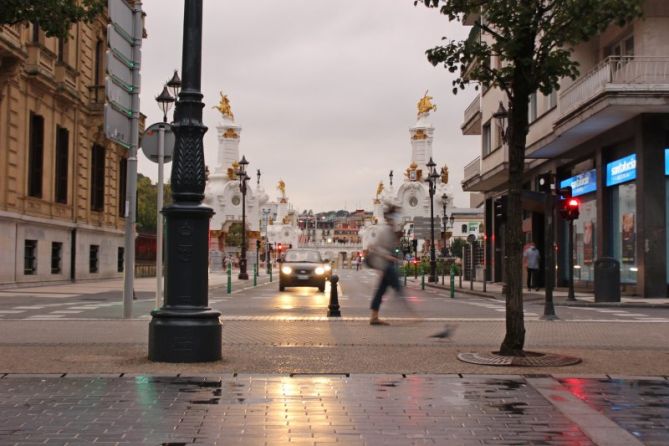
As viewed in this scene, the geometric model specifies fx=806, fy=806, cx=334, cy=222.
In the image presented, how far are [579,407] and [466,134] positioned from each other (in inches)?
1744

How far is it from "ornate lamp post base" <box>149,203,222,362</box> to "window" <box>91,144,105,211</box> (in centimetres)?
3119

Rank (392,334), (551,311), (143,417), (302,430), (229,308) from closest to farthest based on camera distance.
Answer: (302,430)
(143,417)
(392,334)
(551,311)
(229,308)

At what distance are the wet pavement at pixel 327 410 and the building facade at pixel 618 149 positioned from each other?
41.3 ft

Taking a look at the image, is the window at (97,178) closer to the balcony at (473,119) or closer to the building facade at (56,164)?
the building facade at (56,164)

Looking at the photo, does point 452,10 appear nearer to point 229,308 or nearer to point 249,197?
point 229,308

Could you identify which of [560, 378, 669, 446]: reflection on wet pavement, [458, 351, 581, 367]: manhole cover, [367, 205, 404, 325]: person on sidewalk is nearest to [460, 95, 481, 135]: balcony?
[367, 205, 404, 325]: person on sidewalk

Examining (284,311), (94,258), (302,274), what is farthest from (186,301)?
(94,258)

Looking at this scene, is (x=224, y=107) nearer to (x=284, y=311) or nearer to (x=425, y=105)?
(x=425, y=105)

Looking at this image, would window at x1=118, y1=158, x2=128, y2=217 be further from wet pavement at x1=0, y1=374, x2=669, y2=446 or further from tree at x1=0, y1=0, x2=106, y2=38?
wet pavement at x1=0, y1=374, x2=669, y2=446

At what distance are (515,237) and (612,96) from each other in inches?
573

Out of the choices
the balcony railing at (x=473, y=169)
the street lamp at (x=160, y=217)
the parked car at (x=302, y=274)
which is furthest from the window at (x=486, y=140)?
the street lamp at (x=160, y=217)

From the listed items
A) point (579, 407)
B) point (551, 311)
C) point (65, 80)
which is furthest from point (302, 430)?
point (65, 80)

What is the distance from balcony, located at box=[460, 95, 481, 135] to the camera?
43.9 meters

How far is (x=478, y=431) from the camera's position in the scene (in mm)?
5590
